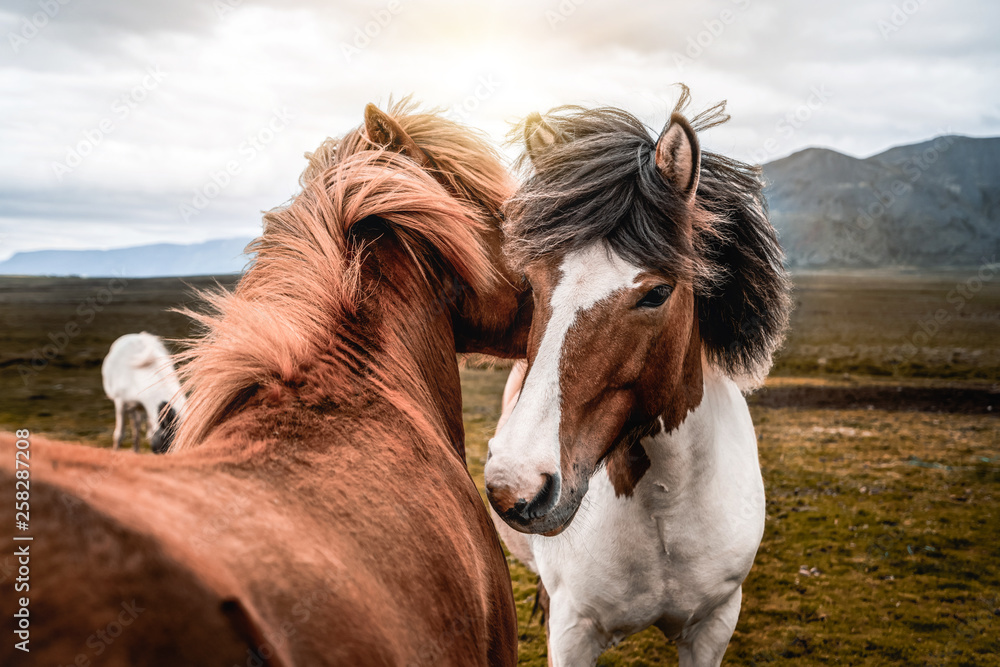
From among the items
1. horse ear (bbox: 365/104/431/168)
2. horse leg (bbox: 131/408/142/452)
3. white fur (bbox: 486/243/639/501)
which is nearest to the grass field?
horse ear (bbox: 365/104/431/168)

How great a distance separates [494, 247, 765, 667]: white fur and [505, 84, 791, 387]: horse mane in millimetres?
296

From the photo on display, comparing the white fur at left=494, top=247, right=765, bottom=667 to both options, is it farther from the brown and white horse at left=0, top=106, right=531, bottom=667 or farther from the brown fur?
the brown and white horse at left=0, top=106, right=531, bottom=667

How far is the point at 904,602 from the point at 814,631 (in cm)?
131

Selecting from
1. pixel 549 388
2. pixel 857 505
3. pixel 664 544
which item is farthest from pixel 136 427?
pixel 857 505

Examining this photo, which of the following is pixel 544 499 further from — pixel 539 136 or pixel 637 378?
pixel 539 136

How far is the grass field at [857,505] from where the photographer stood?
17.5 ft

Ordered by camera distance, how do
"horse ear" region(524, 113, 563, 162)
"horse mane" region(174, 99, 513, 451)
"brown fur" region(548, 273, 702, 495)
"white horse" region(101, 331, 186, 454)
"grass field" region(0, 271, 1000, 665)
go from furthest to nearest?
1. "white horse" region(101, 331, 186, 454)
2. "grass field" region(0, 271, 1000, 665)
3. "horse ear" region(524, 113, 563, 162)
4. "brown fur" region(548, 273, 702, 495)
5. "horse mane" region(174, 99, 513, 451)

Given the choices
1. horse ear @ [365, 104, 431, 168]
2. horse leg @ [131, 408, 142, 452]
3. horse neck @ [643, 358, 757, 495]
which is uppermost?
horse ear @ [365, 104, 431, 168]

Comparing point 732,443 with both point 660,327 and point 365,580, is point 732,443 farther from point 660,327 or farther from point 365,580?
point 365,580

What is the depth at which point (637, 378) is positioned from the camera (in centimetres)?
198

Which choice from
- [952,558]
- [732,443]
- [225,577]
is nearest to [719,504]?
[732,443]

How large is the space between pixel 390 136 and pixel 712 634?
2.72m

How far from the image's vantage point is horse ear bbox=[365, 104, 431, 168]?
2.01 meters

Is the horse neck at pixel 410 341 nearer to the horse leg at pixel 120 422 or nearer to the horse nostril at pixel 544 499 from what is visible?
the horse nostril at pixel 544 499
